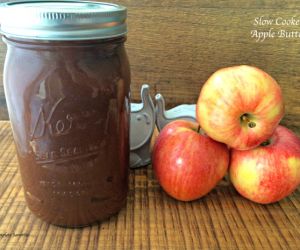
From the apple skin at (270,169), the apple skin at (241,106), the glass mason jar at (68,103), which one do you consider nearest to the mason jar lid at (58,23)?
the glass mason jar at (68,103)

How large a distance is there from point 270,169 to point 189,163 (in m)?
0.12

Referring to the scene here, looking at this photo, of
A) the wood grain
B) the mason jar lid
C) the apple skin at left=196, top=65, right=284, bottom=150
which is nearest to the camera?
the mason jar lid

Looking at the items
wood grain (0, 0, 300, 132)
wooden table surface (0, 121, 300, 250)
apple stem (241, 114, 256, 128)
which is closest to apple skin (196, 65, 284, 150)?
apple stem (241, 114, 256, 128)

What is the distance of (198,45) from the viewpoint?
0.78 meters

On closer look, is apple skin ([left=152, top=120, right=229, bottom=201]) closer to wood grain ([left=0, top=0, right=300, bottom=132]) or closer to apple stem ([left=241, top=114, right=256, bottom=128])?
apple stem ([left=241, top=114, right=256, bottom=128])

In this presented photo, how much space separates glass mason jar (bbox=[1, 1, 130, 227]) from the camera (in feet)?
1.29

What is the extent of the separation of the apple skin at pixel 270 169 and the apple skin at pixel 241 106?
3cm

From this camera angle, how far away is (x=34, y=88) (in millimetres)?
409

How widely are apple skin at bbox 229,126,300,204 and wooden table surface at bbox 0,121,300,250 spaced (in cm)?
3

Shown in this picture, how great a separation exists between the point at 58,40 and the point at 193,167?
263 millimetres

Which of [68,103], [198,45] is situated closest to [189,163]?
[68,103]

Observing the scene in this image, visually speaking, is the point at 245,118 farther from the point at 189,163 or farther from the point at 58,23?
the point at 58,23

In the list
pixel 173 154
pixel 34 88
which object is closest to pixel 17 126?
pixel 34 88

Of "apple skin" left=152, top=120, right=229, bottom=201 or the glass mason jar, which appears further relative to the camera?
"apple skin" left=152, top=120, right=229, bottom=201
